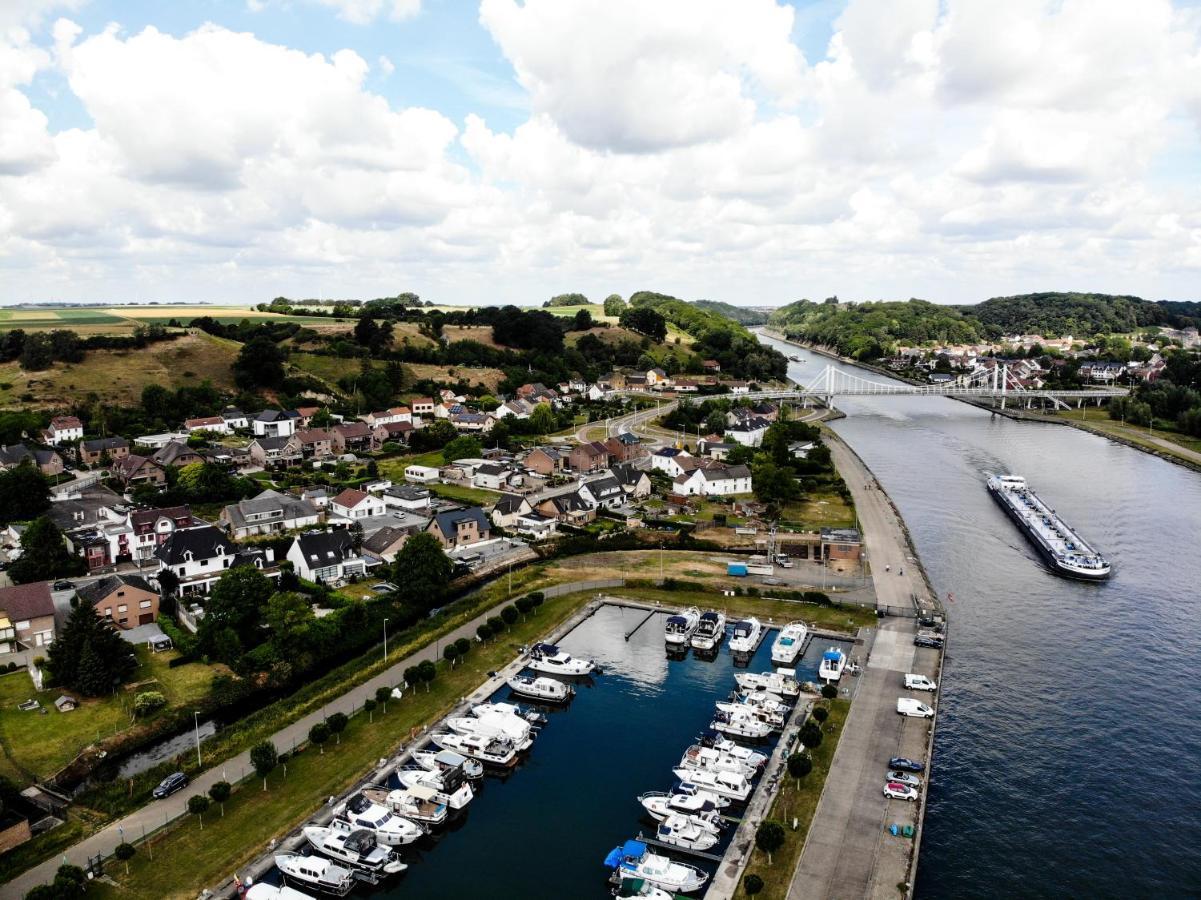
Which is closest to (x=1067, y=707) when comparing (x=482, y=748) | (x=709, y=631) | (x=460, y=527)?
(x=709, y=631)

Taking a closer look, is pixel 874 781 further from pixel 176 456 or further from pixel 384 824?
pixel 176 456

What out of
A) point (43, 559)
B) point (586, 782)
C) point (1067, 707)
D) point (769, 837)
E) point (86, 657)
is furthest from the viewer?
point (43, 559)

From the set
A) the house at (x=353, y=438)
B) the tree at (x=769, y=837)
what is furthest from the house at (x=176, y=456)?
the tree at (x=769, y=837)

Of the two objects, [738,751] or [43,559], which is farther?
[43,559]

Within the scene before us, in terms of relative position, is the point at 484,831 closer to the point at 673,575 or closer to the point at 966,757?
the point at 966,757

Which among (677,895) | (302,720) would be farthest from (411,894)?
(302,720)

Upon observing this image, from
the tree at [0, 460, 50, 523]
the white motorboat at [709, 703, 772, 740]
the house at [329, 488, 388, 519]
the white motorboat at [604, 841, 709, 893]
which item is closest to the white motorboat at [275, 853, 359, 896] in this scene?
the white motorboat at [604, 841, 709, 893]

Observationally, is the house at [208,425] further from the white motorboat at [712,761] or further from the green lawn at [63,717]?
the white motorboat at [712,761]
